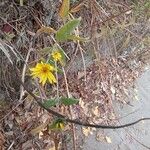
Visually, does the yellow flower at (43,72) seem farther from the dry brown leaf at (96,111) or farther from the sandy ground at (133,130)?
the dry brown leaf at (96,111)

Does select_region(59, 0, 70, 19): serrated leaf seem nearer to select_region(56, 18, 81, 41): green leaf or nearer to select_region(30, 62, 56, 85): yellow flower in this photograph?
select_region(56, 18, 81, 41): green leaf

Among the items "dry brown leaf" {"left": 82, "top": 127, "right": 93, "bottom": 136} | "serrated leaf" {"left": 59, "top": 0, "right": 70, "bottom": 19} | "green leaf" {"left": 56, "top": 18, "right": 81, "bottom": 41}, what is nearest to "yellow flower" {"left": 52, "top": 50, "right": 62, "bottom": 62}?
"green leaf" {"left": 56, "top": 18, "right": 81, "bottom": 41}

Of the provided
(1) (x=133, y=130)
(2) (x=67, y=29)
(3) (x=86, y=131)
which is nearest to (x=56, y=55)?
(2) (x=67, y=29)

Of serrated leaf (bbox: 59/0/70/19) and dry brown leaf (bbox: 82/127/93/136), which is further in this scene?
dry brown leaf (bbox: 82/127/93/136)

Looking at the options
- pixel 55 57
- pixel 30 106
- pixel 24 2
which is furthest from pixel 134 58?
pixel 55 57

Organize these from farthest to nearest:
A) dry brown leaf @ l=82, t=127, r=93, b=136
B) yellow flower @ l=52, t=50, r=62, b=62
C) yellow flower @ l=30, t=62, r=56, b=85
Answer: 1. dry brown leaf @ l=82, t=127, r=93, b=136
2. yellow flower @ l=52, t=50, r=62, b=62
3. yellow flower @ l=30, t=62, r=56, b=85

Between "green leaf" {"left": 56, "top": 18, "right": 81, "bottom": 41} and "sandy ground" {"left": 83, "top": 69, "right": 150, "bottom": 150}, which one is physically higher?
"green leaf" {"left": 56, "top": 18, "right": 81, "bottom": 41}

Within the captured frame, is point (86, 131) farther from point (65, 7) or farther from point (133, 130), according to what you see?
point (65, 7)

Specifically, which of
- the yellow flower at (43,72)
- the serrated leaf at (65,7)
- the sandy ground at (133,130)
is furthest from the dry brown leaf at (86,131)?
the yellow flower at (43,72)

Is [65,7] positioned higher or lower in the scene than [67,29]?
higher

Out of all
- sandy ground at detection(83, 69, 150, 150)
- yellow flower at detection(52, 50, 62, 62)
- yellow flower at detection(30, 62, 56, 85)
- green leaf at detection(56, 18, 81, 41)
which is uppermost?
green leaf at detection(56, 18, 81, 41)
